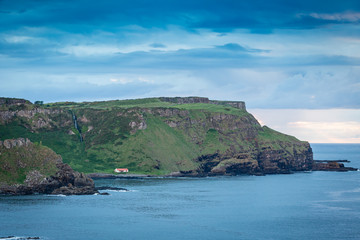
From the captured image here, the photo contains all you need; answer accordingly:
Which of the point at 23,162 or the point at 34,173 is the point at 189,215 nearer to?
the point at 34,173

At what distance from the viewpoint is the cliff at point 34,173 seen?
16538 cm

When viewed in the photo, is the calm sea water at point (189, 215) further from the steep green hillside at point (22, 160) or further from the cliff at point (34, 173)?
the steep green hillside at point (22, 160)

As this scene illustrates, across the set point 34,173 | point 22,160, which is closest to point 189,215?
point 34,173

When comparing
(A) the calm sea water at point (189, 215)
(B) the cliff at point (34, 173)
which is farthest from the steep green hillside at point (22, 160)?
→ (A) the calm sea water at point (189, 215)

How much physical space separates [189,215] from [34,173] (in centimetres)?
5603

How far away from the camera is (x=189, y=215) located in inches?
5315

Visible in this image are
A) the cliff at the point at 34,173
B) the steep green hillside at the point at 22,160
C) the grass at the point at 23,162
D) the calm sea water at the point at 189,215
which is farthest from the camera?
the steep green hillside at the point at 22,160

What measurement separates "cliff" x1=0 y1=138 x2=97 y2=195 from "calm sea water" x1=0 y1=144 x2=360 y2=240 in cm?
654

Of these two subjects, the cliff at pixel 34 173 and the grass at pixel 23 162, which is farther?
the grass at pixel 23 162

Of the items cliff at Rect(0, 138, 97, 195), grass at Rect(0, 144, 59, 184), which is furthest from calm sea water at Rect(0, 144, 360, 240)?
grass at Rect(0, 144, 59, 184)

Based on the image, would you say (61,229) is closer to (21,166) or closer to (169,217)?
(169,217)

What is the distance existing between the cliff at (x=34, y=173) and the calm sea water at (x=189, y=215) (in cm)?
654

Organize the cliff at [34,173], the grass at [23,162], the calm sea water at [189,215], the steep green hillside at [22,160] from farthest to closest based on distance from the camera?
1. the steep green hillside at [22,160]
2. the grass at [23,162]
3. the cliff at [34,173]
4. the calm sea water at [189,215]

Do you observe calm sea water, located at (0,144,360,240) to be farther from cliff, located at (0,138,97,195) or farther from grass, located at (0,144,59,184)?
grass, located at (0,144,59,184)
